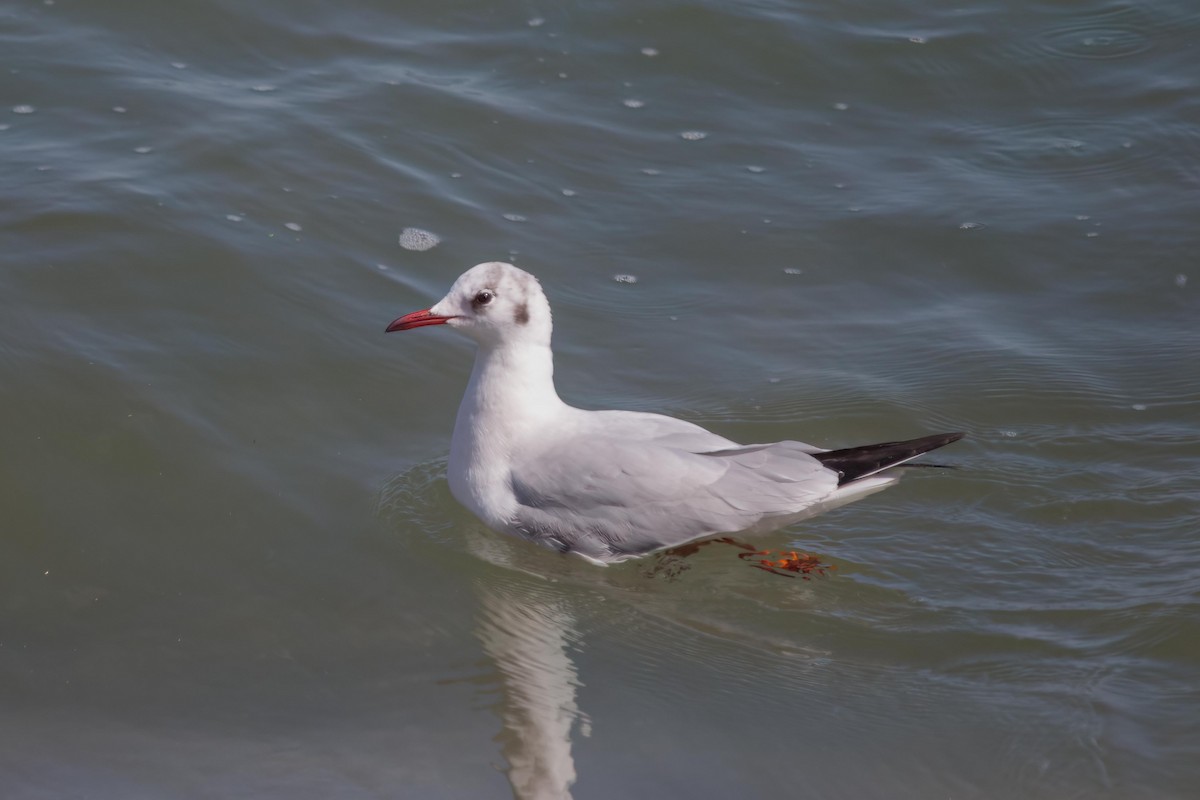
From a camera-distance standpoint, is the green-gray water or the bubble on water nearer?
the green-gray water

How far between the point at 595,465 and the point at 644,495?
0.24m

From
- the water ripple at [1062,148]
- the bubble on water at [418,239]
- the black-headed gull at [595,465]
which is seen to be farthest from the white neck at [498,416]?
the water ripple at [1062,148]

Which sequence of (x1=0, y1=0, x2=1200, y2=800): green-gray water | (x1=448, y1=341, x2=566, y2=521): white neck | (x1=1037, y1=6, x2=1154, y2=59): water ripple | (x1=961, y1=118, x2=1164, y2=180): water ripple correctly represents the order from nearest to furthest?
(x1=0, y1=0, x2=1200, y2=800): green-gray water < (x1=448, y1=341, x2=566, y2=521): white neck < (x1=961, y1=118, x2=1164, y2=180): water ripple < (x1=1037, y1=6, x2=1154, y2=59): water ripple

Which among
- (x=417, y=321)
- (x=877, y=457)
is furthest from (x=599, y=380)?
(x=877, y=457)

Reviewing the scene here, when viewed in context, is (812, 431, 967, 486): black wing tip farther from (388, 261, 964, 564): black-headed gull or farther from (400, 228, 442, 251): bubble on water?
(400, 228, 442, 251): bubble on water

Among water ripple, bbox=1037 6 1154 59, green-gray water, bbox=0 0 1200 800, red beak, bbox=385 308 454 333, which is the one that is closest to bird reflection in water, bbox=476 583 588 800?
green-gray water, bbox=0 0 1200 800

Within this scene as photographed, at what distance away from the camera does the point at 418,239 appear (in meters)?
7.85

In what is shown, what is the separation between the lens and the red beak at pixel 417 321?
17.8ft

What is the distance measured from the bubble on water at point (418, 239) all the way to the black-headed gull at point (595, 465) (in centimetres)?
219

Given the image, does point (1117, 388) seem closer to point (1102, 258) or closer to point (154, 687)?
point (1102, 258)

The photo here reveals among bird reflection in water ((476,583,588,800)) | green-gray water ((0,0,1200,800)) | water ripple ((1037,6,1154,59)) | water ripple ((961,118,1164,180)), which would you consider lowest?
bird reflection in water ((476,583,588,800))

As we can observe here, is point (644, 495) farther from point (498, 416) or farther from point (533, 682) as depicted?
point (533, 682)

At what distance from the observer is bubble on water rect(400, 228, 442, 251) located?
7797 mm

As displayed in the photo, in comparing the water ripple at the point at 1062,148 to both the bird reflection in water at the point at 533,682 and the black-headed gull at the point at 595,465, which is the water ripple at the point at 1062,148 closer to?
the black-headed gull at the point at 595,465
